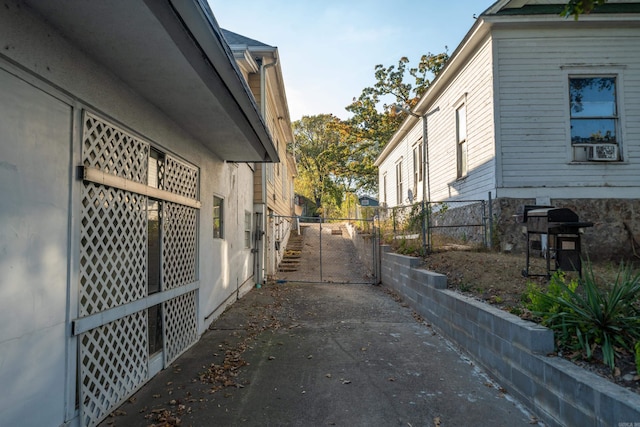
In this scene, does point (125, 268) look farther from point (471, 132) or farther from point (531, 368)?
point (471, 132)

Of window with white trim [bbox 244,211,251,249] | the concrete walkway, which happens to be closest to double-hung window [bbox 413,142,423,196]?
window with white trim [bbox 244,211,251,249]

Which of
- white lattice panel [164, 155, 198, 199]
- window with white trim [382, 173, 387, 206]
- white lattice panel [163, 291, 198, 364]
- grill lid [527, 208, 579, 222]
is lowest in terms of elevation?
white lattice panel [163, 291, 198, 364]

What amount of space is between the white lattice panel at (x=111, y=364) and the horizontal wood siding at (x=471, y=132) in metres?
7.39

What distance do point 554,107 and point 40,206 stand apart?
9.30 m

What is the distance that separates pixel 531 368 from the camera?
9.96ft

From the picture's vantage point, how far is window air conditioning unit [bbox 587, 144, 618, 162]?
25.6 feet

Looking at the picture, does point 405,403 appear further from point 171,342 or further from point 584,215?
point 584,215

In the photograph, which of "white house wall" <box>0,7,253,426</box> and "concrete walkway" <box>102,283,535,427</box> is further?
"concrete walkway" <box>102,283,535,427</box>

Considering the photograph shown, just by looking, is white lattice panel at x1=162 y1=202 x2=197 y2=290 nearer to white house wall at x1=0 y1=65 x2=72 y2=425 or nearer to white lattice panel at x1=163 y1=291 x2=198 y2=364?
white lattice panel at x1=163 y1=291 x2=198 y2=364

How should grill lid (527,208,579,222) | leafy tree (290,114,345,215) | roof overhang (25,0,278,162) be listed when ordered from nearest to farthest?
roof overhang (25,0,278,162), grill lid (527,208,579,222), leafy tree (290,114,345,215)

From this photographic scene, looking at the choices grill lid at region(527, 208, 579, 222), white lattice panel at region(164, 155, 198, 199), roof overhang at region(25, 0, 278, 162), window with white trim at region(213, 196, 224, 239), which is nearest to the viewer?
roof overhang at region(25, 0, 278, 162)

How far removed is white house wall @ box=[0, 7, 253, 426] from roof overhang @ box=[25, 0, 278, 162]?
18 cm

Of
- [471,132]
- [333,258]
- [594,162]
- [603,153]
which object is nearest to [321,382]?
[471,132]

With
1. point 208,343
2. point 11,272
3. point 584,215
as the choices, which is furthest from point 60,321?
point 584,215
